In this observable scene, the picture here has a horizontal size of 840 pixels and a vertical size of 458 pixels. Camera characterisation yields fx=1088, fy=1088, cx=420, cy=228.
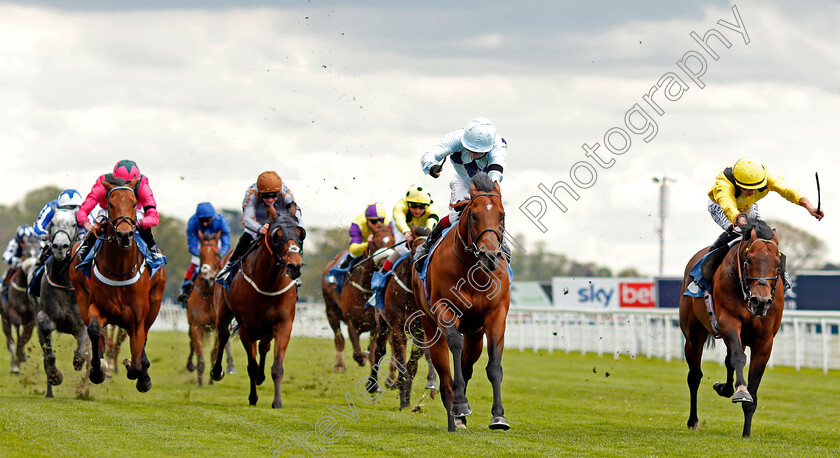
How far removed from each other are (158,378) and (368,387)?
17.4 ft

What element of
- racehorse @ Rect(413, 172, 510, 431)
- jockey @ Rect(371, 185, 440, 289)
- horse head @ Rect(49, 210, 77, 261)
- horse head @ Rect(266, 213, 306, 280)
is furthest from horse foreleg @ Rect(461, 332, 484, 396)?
horse head @ Rect(49, 210, 77, 261)

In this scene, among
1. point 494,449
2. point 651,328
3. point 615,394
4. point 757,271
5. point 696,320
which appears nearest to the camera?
point 494,449

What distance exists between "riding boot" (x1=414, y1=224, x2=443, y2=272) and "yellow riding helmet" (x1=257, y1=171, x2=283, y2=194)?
6.94ft

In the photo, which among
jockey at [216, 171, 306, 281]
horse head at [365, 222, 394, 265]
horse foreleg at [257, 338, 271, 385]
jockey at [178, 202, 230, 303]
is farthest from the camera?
jockey at [178, 202, 230, 303]

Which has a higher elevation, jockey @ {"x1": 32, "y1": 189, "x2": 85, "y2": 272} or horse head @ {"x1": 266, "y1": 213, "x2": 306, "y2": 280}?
jockey @ {"x1": 32, "y1": 189, "x2": 85, "y2": 272}

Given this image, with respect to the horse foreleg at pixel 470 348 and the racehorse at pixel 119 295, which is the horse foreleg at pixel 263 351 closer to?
the racehorse at pixel 119 295

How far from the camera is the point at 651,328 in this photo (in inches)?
941

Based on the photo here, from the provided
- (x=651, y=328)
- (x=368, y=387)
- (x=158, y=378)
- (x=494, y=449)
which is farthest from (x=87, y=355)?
(x=651, y=328)

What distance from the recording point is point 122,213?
9.78 meters

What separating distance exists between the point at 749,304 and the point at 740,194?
1379 millimetres

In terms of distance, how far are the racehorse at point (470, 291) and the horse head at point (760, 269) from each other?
1.99m

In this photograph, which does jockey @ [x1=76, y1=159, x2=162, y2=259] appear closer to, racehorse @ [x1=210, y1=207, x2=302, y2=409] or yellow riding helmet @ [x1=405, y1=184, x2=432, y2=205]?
racehorse @ [x1=210, y1=207, x2=302, y2=409]

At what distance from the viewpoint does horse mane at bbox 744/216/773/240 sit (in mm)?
8969

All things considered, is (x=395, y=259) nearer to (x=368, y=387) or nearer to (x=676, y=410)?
(x=368, y=387)
